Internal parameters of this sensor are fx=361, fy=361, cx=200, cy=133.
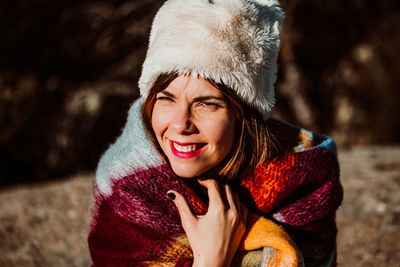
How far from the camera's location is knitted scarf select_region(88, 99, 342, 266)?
1553 millimetres

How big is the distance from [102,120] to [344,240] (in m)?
4.60

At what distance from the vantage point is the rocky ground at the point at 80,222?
3.09m

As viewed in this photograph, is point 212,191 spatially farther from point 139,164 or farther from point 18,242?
point 18,242

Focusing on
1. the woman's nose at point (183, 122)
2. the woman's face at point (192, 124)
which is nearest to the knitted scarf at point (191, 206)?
the woman's face at point (192, 124)

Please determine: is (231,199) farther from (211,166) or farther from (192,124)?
(192,124)

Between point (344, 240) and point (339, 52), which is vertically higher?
point (344, 240)

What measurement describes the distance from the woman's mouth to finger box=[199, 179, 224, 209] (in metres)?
0.18

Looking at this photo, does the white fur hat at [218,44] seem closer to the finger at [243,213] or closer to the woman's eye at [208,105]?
the woman's eye at [208,105]

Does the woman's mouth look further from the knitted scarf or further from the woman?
the knitted scarf

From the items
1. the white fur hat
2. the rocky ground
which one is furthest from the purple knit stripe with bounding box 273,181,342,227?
the rocky ground

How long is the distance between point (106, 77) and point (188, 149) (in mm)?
5646

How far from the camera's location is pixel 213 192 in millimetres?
1569

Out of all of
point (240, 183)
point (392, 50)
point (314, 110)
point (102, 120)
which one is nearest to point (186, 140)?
point (240, 183)

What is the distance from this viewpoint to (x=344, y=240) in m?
3.29
